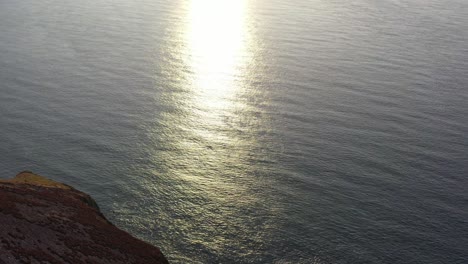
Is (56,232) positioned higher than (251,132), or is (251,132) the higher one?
(56,232)

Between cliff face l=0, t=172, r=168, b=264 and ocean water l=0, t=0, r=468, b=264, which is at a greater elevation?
cliff face l=0, t=172, r=168, b=264

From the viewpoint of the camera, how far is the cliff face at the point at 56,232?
2870 cm

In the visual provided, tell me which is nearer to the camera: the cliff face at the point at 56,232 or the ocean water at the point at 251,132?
the cliff face at the point at 56,232

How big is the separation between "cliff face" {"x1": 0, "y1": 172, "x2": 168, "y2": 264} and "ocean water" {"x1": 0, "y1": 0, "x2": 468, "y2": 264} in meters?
6.66

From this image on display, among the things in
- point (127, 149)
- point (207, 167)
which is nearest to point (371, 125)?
point (207, 167)

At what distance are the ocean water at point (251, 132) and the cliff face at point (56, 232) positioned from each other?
21.8ft

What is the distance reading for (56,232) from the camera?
102ft

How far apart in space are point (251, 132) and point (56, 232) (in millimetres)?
31892

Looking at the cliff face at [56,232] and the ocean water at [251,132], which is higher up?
the cliff face at [56,232]

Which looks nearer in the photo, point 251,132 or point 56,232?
point 56,232

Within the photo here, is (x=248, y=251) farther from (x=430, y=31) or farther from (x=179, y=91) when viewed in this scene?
(x=430, y=31)

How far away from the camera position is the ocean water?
43.3 metres

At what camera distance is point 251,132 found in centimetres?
6009

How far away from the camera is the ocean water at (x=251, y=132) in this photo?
43.3 m
